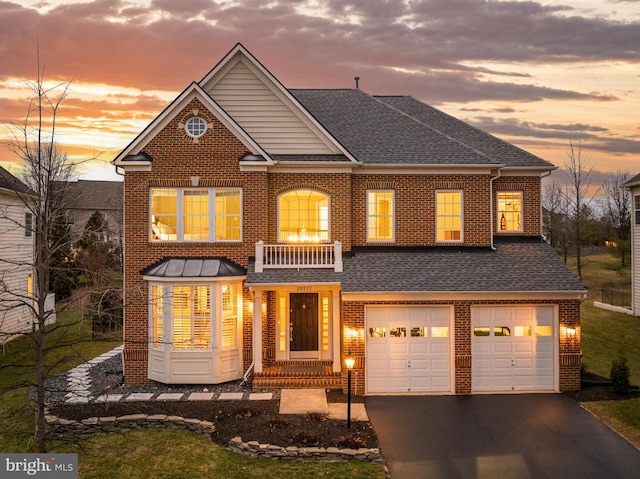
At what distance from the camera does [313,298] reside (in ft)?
57.6

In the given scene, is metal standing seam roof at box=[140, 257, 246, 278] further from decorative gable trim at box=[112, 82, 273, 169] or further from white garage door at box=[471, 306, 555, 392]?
white garage door at box=[471, 306, 555, 392]

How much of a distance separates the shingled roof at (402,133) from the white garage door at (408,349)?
553 centimetres

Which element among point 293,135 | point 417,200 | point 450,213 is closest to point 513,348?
point 450,213

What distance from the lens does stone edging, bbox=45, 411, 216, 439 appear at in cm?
1201

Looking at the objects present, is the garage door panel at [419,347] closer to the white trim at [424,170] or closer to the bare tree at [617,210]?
the white trim at [424,170]

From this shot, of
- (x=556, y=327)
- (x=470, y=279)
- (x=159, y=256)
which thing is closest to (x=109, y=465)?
(x=159, y=256)

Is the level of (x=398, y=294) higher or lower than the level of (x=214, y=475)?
higher

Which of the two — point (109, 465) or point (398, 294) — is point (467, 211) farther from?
point (109, 465)

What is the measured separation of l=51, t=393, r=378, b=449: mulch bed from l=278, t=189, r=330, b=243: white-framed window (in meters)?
6.03

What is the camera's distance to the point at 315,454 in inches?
420

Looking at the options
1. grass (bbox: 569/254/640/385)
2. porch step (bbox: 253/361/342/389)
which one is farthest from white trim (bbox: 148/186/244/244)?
grass (bbox: 569/254/640/385)

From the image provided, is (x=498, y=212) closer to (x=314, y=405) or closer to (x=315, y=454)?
(x=314, y=405)

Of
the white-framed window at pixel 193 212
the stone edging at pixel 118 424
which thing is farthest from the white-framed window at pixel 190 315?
the stone edging at pixel 118 424

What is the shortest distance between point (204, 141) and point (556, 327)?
1325 centimetres
